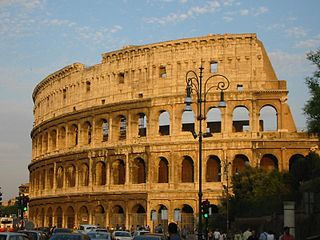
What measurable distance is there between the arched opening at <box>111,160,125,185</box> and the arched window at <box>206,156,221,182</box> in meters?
8.15

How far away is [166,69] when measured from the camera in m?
50.8

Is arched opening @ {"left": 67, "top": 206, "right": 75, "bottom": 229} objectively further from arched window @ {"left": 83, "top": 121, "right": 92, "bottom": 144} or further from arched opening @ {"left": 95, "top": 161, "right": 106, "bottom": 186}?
arched window @ {"left": 83, "top": 121, "right": 92, "bottom": 144}

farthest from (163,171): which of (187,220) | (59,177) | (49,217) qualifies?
(49,217)

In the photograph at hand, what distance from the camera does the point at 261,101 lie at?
158 feet

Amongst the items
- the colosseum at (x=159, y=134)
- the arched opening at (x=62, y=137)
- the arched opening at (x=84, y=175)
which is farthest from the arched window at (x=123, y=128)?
the arched opening at (x=62, y=137)

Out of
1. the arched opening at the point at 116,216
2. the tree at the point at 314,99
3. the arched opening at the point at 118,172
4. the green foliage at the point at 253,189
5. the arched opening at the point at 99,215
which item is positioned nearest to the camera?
the tree at the point at 314,99

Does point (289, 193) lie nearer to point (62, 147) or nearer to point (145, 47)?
point (145, 47)

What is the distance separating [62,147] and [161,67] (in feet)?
50.1

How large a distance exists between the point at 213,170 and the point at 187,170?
7.12 ft

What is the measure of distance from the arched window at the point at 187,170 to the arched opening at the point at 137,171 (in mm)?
3568

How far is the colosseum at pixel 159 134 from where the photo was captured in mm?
48031

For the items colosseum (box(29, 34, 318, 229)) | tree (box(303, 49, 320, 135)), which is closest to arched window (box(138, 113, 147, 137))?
colosseum (box(29, 34, 318, 229))

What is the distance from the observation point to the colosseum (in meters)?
48.0

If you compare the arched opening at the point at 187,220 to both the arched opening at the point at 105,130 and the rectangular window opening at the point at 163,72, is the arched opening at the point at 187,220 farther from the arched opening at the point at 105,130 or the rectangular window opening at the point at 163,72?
the arched opening at the point at 105,130
